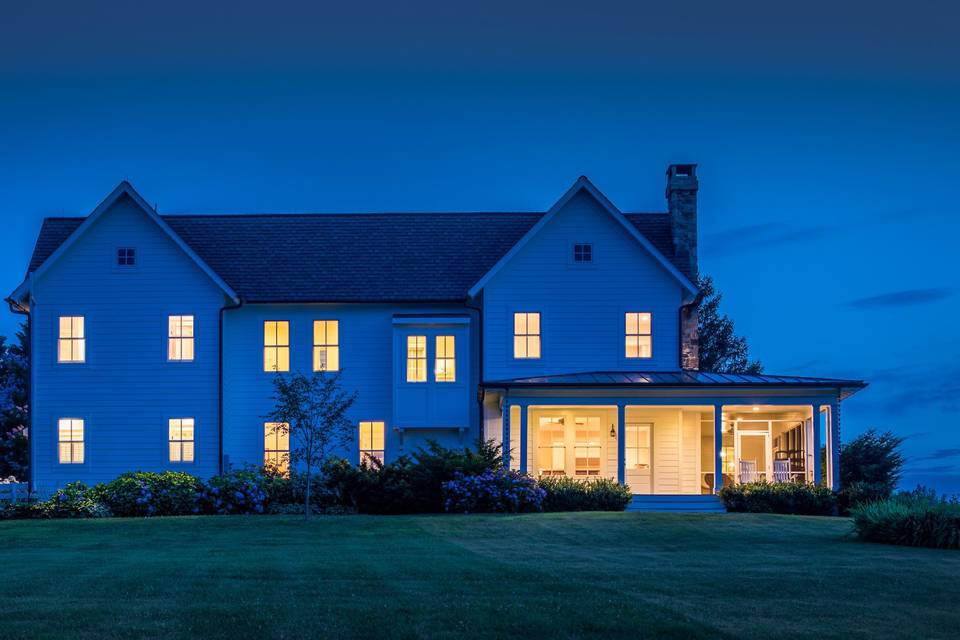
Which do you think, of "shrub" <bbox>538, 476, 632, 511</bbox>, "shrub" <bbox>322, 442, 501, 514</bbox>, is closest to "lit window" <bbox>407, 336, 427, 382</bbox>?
"shrub" <bbox>322, 442, 501, 514</bbox>

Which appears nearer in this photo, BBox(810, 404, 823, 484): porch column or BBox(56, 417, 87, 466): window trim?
BBox(810, 404, 823, 484): porch column

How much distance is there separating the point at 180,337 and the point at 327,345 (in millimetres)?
4555

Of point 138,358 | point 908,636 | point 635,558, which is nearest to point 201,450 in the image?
point 138,358

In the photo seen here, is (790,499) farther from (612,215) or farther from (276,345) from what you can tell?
(276,345)

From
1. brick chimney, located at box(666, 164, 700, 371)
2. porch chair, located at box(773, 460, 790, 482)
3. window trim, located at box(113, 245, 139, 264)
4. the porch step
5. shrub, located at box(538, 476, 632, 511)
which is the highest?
brick chimney, located at box(666, 164, 700, 371)

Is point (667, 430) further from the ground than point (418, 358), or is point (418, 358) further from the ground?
point (418, 358)

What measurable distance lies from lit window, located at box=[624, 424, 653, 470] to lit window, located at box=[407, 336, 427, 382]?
674 centimetres

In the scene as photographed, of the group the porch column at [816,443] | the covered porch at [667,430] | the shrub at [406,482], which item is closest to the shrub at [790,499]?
the porch column at [816,443]

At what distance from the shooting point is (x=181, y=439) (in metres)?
35.1

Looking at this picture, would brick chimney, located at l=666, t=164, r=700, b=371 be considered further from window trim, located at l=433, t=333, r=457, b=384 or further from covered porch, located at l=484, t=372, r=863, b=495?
window trim, located at l=433, t=333, r=457, b=384

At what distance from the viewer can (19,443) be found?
48.4 meters

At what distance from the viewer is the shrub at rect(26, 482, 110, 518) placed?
97.4ft

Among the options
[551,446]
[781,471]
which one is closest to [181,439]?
[551,446]

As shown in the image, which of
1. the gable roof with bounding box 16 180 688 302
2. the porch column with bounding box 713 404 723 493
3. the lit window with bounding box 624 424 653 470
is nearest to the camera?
the porch column with bounding box 713 404 723 493
